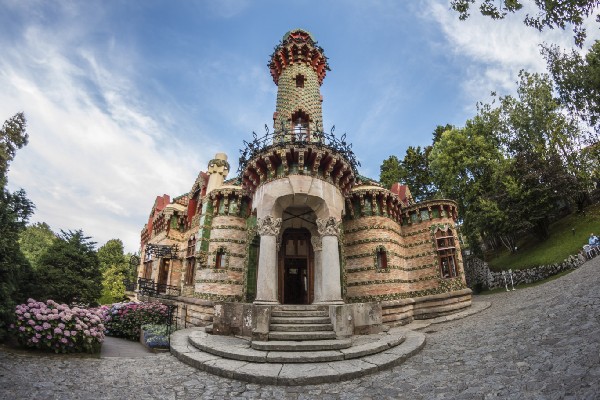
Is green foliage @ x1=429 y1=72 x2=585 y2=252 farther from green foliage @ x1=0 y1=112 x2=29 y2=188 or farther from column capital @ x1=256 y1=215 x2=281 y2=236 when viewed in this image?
green foliage @ x1=0 y1=112 x2=29 y2=188

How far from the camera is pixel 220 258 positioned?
1421 cm

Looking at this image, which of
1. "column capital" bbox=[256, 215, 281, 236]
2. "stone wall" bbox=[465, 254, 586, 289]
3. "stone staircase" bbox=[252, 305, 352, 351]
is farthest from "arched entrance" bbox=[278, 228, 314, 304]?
"stone wall" bbox=[465, 254, 586, 289]

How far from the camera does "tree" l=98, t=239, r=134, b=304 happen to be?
95.5 feet

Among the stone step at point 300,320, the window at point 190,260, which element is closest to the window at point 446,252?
the stone step at point 300,320

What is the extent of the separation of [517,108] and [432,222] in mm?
21228

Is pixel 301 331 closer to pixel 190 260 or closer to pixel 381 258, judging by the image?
pixel 381 258

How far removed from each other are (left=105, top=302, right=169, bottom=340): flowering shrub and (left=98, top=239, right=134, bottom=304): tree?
48.6ft

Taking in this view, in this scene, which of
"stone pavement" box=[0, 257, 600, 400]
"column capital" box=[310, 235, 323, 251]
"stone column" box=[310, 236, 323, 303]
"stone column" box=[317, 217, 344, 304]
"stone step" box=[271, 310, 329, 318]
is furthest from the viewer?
"column capital" box=[310, 235, 323, 251]

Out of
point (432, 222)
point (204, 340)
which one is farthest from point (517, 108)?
point (204, 340)

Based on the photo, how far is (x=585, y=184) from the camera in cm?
2352

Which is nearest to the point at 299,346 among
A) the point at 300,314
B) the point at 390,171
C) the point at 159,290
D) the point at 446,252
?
the point at 300,314

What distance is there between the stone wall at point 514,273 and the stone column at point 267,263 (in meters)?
19.4

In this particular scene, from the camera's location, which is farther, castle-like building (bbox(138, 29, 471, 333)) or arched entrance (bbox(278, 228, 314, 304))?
arched entrance (bbox(278, 228, 314, 304))

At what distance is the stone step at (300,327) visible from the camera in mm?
9133
